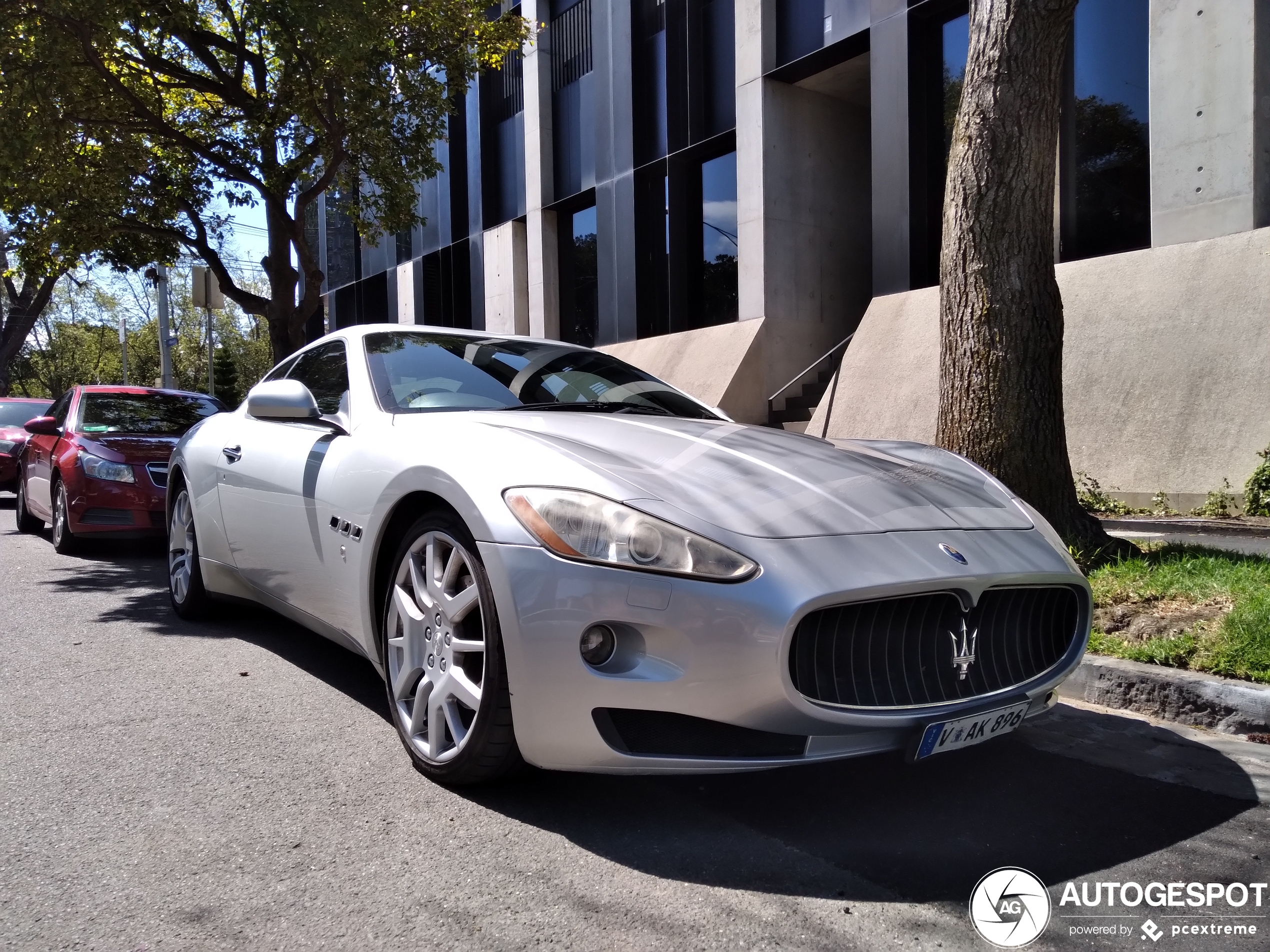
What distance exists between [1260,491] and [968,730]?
589cm

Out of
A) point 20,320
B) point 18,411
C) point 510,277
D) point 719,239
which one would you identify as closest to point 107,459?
point 18,411

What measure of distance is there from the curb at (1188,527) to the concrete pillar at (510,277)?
1283cm

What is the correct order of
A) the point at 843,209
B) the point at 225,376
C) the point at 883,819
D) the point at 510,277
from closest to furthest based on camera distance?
the point at 883,819 < the point at 843,209 < the point at 510,277 < the point at 225,376

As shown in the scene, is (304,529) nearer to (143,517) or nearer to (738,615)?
(738,615)

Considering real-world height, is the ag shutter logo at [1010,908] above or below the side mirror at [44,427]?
below

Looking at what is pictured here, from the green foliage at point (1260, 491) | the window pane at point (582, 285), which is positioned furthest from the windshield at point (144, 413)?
the window pane at point (582, 285)

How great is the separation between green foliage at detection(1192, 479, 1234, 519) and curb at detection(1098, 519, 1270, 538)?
30cm

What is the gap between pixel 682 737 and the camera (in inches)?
94.7

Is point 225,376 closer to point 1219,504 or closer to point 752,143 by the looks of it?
point 752,143

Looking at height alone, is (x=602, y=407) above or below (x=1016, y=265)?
below

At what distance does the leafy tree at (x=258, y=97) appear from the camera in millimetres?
9914

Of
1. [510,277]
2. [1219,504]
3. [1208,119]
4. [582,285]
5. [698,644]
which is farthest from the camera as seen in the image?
[510,277]

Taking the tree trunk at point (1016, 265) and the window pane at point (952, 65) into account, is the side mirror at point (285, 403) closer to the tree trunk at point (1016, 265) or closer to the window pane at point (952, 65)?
the tree trunk at point (1016, 265)

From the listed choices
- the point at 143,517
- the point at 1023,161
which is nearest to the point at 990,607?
the point at 1023,161
